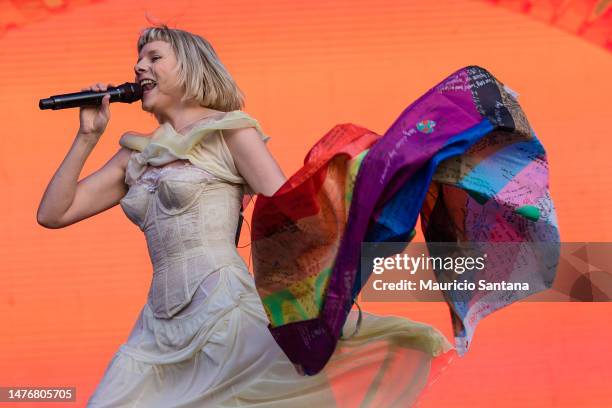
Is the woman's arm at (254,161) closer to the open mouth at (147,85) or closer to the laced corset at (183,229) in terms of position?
the laced corset at (183,229)

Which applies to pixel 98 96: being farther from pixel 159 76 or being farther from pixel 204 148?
pixel 204 148

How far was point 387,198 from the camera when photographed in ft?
8.86

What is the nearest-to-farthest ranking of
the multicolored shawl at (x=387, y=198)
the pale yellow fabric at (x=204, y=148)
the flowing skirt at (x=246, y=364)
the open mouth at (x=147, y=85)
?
1. the multicolored shawl at (x=387, y=198)
2. the flowing skirt at (x=246, y=364)
3. the pale yellow fabric at (x=204, y=148)
4. the open mouth at (x=147, y=85)

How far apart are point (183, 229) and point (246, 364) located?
0.31m

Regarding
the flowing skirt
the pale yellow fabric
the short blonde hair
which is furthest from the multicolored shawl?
the short blonde hair

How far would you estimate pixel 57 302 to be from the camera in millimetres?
3955

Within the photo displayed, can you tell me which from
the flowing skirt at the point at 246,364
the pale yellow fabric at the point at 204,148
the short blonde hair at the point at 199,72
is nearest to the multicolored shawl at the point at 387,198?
the flowing skirt at the point at 246,364

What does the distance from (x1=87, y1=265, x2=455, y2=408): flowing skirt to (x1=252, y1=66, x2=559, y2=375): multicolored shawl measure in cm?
7

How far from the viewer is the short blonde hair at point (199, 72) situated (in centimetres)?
306

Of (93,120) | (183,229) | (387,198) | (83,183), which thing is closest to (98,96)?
(93,120)

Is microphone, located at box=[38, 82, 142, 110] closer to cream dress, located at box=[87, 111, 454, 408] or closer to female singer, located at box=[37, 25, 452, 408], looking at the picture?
A: female singer, located at box=[37, 25, 452, 408]

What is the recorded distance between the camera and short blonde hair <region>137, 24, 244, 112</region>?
3059 mm

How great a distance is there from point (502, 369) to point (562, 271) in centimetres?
62

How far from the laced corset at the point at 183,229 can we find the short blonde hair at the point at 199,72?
7.2 inches
